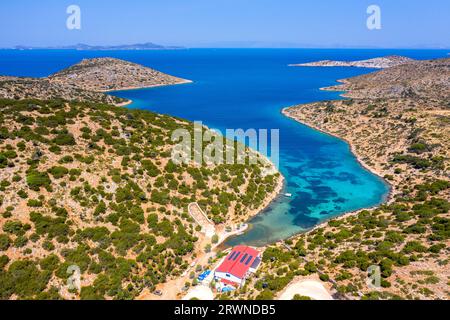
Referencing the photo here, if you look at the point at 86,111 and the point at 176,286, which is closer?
the point at 176,286

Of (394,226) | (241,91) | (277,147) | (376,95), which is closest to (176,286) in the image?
(394,226)

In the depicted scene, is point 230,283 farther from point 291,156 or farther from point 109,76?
point 109,76

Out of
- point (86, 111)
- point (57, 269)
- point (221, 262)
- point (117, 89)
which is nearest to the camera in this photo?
point (57, 269)

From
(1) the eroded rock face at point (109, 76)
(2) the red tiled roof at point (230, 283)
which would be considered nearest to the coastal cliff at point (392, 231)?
(2) the red tiled roof at point (230, 283)

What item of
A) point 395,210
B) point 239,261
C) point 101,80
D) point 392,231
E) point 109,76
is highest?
point 109,76

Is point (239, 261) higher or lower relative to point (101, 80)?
lower

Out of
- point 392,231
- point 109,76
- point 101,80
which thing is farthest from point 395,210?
Result: point 109,76

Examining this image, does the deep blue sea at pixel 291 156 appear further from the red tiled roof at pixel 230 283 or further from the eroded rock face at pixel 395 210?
the red tiled roof at pixel 230 283

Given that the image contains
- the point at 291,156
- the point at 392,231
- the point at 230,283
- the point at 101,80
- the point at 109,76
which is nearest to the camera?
the point at 230,283

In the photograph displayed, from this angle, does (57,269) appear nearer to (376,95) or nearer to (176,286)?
(176,286)
